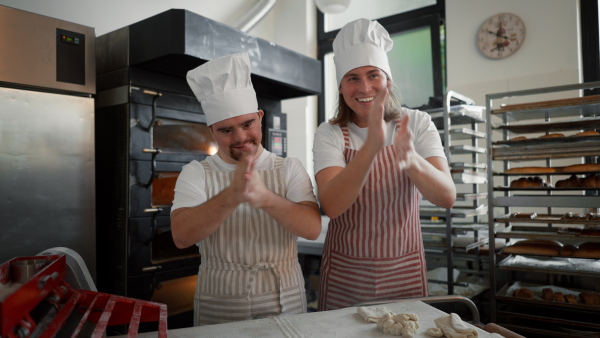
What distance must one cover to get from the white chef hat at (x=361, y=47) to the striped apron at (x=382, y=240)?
0.86 feet

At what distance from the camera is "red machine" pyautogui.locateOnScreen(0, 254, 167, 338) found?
33.2 inches

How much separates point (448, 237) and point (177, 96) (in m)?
2.13

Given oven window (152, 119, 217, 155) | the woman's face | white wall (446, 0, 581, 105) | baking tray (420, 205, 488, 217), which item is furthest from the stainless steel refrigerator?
white wall (446, 0, 581, 105)

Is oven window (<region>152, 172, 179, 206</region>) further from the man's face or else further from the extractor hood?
the man's face

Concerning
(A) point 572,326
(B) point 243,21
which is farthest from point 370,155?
(B) point 243,21

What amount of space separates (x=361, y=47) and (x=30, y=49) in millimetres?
1684

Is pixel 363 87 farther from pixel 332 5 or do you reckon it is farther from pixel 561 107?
pixel 332 5

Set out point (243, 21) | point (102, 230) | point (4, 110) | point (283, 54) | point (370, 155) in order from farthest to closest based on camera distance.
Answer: point (243, 21), point (283, 54), point (102, 230), point (4, 110), point (370, 155)

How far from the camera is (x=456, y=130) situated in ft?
10.2

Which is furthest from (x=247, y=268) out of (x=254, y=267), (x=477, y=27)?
(x=477, y=27)

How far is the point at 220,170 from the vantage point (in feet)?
5.00

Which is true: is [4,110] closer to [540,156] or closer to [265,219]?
[265,219]

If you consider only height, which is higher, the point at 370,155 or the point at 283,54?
the point at 283,54

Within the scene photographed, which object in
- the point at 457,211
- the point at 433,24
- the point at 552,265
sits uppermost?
the point at 433,24
